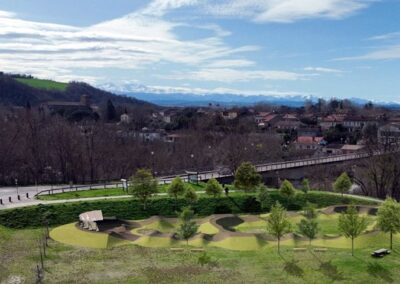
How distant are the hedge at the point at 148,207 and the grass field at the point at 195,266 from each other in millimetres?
8514

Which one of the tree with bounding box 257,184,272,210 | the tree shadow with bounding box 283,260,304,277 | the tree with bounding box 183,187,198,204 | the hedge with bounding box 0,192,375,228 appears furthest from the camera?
the tree with bounding box 257,184,272,210

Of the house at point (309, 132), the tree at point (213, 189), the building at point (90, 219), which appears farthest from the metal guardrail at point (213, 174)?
the house at point (309, 132)

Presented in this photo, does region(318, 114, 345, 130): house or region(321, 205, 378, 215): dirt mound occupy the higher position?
region(318, 114, 345, 130): house

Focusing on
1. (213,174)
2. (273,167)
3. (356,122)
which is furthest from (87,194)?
(356,122)

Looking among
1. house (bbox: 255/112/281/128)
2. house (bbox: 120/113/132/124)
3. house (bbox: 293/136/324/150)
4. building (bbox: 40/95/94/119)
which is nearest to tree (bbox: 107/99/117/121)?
house (bbox: 120/113/132/124)

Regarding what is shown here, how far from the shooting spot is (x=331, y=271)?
2948cm

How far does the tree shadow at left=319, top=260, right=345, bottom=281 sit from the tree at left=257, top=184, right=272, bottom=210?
19.5 metres

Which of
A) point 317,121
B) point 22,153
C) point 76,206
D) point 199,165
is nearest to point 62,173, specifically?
point 22,153

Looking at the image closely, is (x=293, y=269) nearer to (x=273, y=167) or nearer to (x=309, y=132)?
(x=273, y=167)

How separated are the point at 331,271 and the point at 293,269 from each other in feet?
7.60

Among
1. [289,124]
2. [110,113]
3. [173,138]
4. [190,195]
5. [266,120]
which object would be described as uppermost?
[110,113]

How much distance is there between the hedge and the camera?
44312mm

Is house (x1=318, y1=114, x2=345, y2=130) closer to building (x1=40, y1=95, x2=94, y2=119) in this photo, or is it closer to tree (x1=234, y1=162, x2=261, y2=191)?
building (x1=40, y1=95, x2=94, y2=119)

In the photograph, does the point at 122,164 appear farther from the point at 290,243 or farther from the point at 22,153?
the point at 290,243
